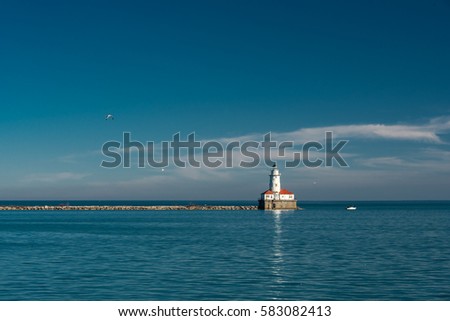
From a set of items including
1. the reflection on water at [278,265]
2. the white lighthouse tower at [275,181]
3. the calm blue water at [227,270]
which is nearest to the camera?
the calm blue water at [227,270]

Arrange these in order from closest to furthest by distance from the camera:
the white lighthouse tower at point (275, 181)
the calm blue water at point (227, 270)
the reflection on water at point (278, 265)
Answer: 1. the calm blue water at point (227, 270)
2. the reflection on water at point (278, 265)
3. the white lighthouse tower at point (275, 181)

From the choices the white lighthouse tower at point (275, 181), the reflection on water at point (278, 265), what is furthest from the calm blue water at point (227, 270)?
the white lighthouse tower at point (275, 181)

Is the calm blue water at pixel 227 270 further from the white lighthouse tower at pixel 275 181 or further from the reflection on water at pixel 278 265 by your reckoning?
the white lighthouse tower at pixel 275 181

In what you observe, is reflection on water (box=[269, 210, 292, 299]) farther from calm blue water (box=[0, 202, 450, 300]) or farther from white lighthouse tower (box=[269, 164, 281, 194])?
white lighthouse tower (box=[269, 164, 281, 194])

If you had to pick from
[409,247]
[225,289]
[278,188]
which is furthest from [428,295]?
[278,188]

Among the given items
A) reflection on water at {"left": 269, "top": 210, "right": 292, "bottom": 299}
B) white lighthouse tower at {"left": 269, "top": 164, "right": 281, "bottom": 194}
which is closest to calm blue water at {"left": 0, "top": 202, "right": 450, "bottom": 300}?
reflection on water at {"left": 269, "top": 210, "right": 292, "bottom": 299}

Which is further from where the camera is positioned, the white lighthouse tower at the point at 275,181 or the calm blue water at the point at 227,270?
the white lighthouse tower at the point at 275,181

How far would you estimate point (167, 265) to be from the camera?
1407 inches

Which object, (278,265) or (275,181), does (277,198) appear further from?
(278,265)

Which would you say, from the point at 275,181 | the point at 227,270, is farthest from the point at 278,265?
the point at 275,181

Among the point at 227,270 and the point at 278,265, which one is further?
the point at 278,265

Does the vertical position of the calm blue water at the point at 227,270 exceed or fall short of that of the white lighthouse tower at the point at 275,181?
it falls short

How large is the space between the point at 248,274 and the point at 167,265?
654 centimetres
